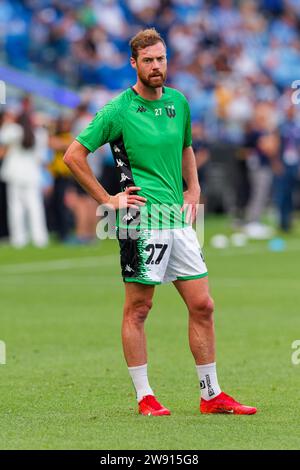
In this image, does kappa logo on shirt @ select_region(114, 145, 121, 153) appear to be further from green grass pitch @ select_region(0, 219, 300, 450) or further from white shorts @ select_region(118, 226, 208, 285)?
green grass pitch @ select_region(0, 219, 300, 450)

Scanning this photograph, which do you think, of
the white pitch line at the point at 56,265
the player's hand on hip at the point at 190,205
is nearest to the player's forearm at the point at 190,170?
the player's hand on hip at the point at 190,205

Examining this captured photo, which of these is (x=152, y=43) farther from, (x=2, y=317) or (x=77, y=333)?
(x=2, y=317)

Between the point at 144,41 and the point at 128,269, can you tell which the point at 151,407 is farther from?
the point at 144,41

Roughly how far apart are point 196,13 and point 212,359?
1113 inches

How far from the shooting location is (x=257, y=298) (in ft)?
51.8

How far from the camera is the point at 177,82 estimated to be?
31.8 metres

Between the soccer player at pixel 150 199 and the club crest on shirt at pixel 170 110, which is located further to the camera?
the club crest on shirt at pixel 170 110

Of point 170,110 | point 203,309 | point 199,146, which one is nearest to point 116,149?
point 170,110

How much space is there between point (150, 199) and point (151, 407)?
137 centimetres

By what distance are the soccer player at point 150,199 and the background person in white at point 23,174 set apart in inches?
589

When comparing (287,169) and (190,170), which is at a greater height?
(190,170)

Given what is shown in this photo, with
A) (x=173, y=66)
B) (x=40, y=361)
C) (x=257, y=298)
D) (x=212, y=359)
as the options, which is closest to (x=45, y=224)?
(x=173, y=66)

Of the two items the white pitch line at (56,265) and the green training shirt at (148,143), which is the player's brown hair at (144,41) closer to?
the green training shirt at (148,143)

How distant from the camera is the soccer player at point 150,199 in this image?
812 cm
